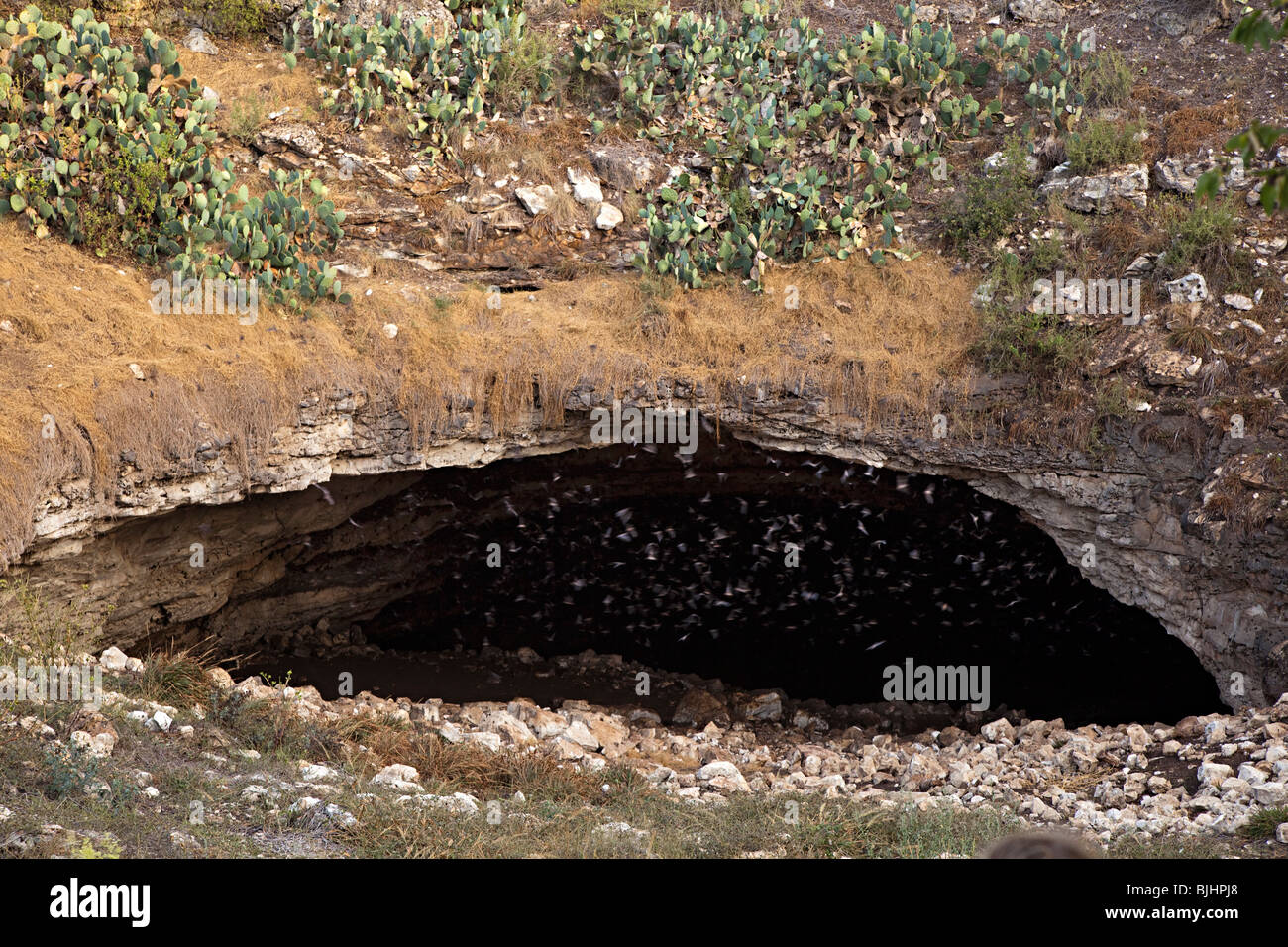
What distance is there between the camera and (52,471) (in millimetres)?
7895

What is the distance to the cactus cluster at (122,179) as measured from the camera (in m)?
9.60

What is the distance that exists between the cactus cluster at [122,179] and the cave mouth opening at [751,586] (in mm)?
2581

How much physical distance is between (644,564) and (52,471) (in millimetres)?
6403

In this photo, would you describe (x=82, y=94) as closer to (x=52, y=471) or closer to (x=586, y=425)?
(x=52, y=471)

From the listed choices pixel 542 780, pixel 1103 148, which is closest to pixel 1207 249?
pixel 1103 148

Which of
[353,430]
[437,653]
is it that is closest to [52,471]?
[353,430]

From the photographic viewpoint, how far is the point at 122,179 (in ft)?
31.9

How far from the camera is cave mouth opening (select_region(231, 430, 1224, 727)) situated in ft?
37.9

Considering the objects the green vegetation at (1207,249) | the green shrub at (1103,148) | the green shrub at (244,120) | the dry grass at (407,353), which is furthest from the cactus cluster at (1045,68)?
the green shrub at (244,120)

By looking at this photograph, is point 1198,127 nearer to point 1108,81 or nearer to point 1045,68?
point 1108,81

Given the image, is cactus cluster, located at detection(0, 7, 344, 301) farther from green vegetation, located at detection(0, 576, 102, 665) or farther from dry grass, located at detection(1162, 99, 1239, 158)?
dry grass, located at detection(1162, 99, 1239, 158)

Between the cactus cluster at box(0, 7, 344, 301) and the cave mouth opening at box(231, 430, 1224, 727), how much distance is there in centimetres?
258

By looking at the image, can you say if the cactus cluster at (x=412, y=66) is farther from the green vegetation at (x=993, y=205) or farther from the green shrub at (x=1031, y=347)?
the green shrub at (x=1031, y=347)
